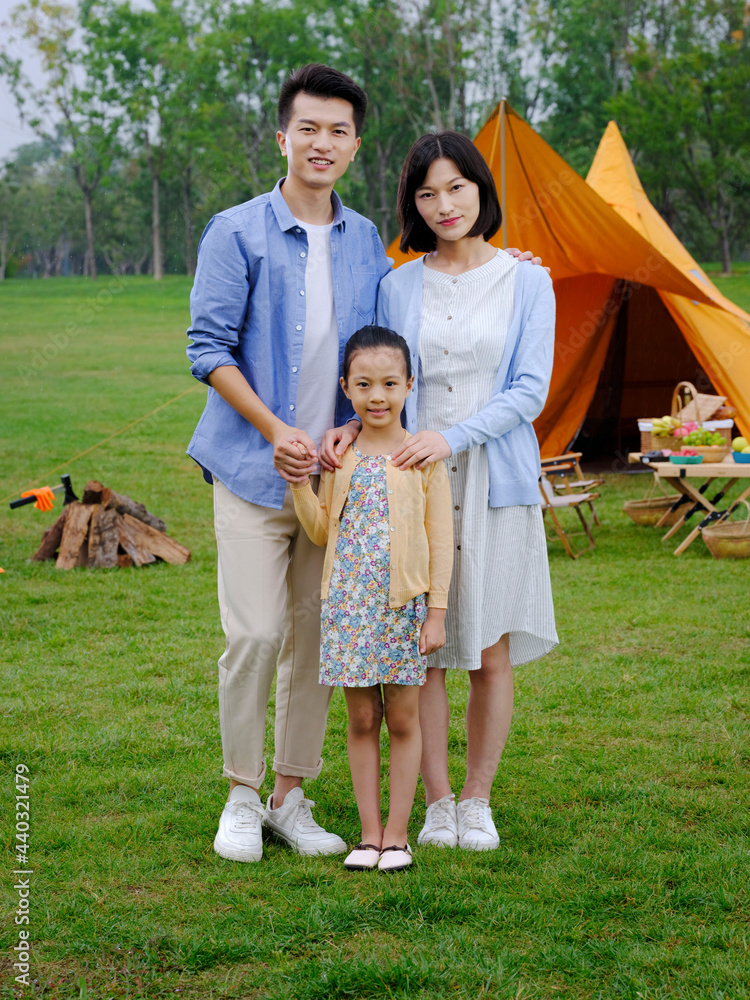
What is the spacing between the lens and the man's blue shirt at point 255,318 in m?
2.46

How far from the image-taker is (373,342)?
7.89 ft

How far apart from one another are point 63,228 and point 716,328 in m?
35.4

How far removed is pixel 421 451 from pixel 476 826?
985 mm

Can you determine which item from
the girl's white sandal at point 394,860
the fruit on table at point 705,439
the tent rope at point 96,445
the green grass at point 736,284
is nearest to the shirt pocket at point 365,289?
the girl's white sandal at point 394,860

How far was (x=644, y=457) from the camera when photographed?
6.62 metres

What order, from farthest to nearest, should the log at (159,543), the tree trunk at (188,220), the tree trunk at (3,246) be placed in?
1. the tree trunk at (3,246)
2. the tree trunk at (188,220)
3. the log at (159,543)

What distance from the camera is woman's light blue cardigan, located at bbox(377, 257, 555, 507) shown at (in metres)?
2.53

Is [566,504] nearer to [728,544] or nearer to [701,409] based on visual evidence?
[728,544]

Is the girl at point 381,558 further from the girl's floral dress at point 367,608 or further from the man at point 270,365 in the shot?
the man at point 270,365

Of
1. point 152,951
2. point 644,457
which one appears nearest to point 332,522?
point 152,951

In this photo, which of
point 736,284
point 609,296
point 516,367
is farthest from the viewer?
point 736,284

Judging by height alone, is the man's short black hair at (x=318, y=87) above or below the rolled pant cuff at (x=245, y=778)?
above

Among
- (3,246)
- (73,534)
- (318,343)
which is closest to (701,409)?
(73,534)

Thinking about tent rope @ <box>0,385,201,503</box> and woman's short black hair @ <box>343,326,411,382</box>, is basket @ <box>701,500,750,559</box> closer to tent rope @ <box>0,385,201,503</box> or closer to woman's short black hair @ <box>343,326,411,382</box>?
woman's short black hair @ <box>343,326,411,382</box>
